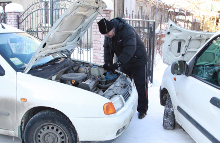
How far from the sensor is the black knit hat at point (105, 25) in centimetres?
364

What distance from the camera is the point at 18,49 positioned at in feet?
11.5

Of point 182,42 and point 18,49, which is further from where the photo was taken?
point 182,42

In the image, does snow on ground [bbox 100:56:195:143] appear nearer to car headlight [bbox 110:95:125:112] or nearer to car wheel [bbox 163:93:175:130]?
car wheel [bbox 163:93:175:130]

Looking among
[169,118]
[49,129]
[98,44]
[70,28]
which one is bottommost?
[169,118]

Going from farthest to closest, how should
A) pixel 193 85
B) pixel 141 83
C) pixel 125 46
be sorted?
pixel 141 83 < pixel 125 46 < pixel 193 85

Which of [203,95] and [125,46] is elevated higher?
[125,46]

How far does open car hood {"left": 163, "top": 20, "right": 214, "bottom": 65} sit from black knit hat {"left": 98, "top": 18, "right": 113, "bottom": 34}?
1.14 m

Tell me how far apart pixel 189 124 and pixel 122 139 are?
105 cm

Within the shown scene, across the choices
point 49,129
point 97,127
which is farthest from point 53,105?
point 97,127

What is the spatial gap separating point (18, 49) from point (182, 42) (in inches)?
109

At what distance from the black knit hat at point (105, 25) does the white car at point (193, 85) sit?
114 cm

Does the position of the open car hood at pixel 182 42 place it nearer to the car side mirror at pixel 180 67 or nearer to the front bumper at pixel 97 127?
the car side mirror at pixel 180 67

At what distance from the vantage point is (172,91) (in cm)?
353

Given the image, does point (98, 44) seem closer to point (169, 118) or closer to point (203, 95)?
point (169, 118)
